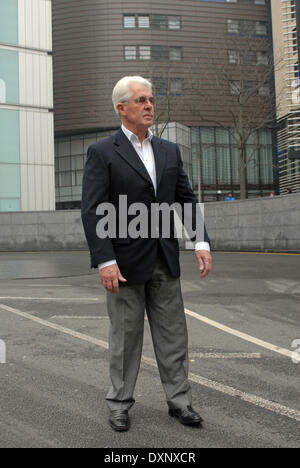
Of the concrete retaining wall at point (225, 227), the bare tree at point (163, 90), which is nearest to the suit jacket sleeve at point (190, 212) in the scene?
the concrete retaining wall at point (225, 227)

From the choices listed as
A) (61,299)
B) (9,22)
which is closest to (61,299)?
(61,299)

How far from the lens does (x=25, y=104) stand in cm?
2720

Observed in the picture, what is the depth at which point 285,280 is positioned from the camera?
9781 mm

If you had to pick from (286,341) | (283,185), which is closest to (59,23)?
(283,185)

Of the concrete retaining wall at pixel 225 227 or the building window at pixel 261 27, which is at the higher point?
the building window at pixel 261 27

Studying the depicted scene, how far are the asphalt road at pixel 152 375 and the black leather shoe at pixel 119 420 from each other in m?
0.04

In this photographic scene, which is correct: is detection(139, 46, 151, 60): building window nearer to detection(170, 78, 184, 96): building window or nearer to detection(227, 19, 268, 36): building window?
detection(170, 78, 184, 96): building window

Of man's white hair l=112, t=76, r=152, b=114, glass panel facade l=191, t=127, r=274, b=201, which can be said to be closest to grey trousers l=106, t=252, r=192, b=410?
man's white hair l=112, t=76, r=152, b=114

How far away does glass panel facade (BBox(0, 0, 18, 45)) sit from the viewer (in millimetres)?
26078

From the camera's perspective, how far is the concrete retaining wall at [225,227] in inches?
666

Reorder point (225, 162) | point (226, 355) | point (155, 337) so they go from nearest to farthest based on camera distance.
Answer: point (155, 337)
point (226, 355)
point (225, 162)

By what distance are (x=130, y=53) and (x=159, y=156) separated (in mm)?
40841

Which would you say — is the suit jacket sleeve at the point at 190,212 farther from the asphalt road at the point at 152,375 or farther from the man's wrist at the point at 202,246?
the asphalt road at the point at 152,375

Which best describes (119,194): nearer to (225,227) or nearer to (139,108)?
(139,108)
